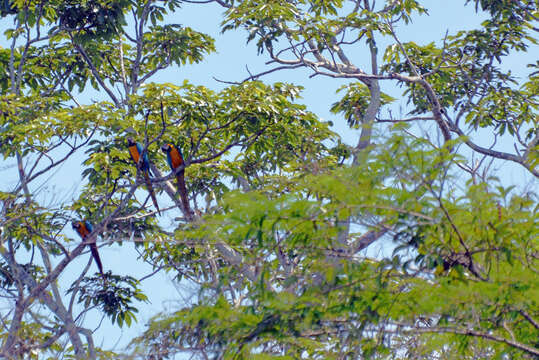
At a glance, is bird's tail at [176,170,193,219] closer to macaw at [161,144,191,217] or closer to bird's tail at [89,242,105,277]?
macaw at [161,144,191,217]

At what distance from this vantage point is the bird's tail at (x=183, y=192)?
888cm

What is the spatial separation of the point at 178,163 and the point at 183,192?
424mm

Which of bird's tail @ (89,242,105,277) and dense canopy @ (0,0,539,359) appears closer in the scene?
dense canopy @ (0,0,539,359)

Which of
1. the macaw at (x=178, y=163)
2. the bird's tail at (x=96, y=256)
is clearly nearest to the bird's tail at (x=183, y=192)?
the macaw at (x=178, y=163)

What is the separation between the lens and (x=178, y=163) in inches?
359

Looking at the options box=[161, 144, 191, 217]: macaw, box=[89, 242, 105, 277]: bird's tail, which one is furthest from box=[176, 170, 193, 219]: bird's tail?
box=[89, 242, 105, 277]: bird's tail

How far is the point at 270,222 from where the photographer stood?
13.7ft

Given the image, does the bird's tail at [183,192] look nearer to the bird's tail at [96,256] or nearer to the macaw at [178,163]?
the macaw at [178,163]

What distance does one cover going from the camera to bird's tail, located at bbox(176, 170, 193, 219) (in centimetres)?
888

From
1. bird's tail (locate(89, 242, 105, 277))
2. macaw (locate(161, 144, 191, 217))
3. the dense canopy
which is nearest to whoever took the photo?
the dense canopy

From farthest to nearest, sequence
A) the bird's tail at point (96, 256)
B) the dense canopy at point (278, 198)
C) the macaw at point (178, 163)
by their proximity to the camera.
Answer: the macaw at point (178, 163)
the bird's tail at point (96, 256)
the dense canopy at point (278, 198)

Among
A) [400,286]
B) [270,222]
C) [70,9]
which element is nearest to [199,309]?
[270,222]

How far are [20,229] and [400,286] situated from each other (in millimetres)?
6286

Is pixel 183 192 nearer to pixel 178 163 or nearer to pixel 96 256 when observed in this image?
pixel 178 163
